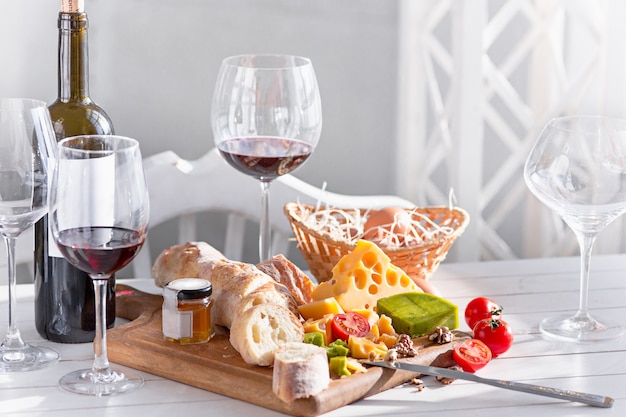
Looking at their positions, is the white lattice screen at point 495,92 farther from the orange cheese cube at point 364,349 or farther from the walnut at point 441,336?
the orange cheese cube at point 364,349

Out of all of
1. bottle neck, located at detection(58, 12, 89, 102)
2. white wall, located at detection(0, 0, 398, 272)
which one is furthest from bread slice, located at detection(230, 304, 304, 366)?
white wall, located at detection(0, 0, 398, 272)

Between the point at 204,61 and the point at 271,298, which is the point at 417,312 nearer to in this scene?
the point at 271,298

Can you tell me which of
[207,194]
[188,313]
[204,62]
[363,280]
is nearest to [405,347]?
[363,280]

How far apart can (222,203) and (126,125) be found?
64cm

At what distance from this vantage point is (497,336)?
1.34 metres

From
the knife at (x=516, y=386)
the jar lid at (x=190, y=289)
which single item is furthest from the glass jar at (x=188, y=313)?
the knife at (x=516, y=386)

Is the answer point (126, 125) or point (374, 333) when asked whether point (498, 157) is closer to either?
point (126, 125)

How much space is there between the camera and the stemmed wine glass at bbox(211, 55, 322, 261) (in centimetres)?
145

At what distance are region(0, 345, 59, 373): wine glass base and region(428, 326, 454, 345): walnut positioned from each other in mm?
A: 523

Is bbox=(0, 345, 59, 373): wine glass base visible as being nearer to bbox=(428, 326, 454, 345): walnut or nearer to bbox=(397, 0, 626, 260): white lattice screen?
bbox=(428, 326, 454, 345): walnut

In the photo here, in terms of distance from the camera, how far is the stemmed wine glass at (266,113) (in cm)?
145

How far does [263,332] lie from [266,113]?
38cm

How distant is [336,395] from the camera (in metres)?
1.15

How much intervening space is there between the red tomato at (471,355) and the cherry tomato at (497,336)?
2 cm
